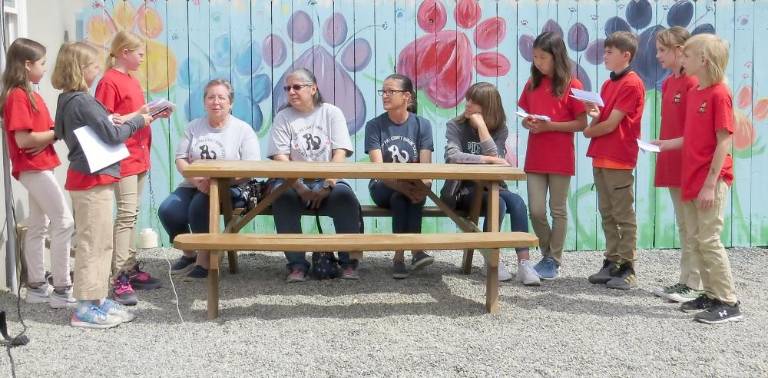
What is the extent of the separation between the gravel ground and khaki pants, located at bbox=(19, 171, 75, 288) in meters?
0.21

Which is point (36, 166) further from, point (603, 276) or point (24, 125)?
point (603, 276)

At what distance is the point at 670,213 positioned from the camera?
6.41 meters

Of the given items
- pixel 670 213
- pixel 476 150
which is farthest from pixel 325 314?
pixel 670 213

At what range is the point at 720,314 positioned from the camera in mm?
4152

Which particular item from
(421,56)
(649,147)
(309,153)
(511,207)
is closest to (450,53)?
(421,56)

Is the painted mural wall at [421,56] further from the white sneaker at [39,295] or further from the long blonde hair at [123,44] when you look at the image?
the white sneaker at [39,295]

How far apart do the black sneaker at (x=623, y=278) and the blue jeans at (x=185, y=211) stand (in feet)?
7.83

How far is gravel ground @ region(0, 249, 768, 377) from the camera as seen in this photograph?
3.43 m

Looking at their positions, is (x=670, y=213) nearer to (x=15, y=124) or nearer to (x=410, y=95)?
(x=410, y=95)

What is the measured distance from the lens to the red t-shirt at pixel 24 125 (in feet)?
13.9

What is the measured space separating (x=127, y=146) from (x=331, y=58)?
1952 mm

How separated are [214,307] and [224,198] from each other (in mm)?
903

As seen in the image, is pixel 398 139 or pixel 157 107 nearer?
pixel 157 107

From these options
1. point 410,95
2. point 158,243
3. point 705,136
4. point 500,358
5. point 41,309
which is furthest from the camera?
point 158,243
